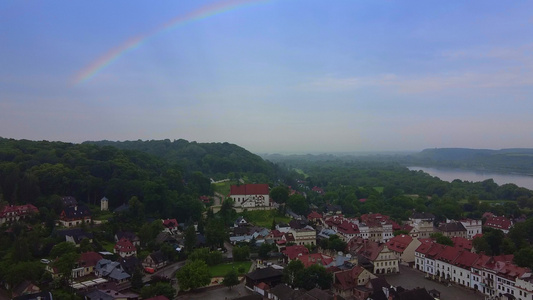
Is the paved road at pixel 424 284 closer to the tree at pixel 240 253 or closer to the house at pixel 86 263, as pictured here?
the tree at pixel 240 253

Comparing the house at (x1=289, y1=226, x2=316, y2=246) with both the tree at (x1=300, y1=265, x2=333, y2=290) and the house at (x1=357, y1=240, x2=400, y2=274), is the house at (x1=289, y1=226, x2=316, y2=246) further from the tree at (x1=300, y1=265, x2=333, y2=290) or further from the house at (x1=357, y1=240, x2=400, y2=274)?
the tree at (x1=300, y1=265, x2=333, y2=290)

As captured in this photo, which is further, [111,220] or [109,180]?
[109,180]

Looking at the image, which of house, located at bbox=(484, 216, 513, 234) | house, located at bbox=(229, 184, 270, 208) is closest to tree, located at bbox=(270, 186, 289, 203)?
house, located at bbox=(229, 184, 270, 208)

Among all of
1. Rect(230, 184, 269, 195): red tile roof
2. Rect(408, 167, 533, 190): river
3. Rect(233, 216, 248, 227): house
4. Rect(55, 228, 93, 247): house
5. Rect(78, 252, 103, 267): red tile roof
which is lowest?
Rect(408, 167, 533, 190): river

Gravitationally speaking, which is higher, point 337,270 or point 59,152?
point 59,152

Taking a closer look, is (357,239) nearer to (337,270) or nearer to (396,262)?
(396,262)

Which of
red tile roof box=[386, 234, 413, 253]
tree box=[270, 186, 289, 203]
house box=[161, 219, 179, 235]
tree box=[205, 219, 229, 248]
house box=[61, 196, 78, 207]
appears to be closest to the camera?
red tile roof box=[386, 234, 413, 253]

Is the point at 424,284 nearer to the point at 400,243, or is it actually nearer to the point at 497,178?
the point at 400,243

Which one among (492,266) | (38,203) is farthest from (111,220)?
(492,266)
